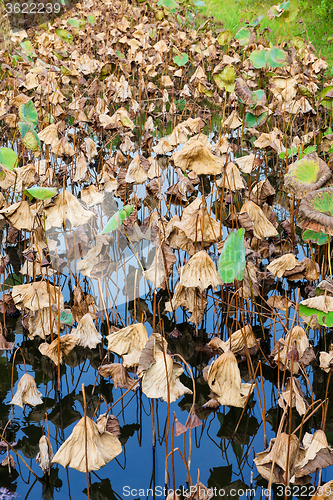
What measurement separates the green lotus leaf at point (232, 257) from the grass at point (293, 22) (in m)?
3.58

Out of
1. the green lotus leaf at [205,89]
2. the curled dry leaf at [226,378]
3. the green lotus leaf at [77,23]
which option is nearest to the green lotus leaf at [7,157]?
the curled dry leaf at [226,378]

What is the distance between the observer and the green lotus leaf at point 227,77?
230 cm

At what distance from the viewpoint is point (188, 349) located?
1563mm

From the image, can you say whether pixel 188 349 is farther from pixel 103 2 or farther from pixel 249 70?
pixel 103 2

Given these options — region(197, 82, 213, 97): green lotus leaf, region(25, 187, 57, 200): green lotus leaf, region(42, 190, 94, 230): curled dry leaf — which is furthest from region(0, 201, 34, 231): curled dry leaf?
region(197, 82, 213, 97): green lotus leaf

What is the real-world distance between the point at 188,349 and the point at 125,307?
0.31 metres

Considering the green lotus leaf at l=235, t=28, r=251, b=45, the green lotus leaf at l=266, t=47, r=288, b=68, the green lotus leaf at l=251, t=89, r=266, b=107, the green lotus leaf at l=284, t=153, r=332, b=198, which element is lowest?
the green lotus leaf at l=284, t=153, r=332, b=198

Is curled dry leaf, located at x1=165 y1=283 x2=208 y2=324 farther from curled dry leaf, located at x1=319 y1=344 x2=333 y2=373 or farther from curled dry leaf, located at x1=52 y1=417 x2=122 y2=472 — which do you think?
curled dry leaf, located at x1=52 y1=417 x2=122 y2=472

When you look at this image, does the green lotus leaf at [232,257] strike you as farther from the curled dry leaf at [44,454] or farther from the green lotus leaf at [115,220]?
the curled dry leaf at [44,454]

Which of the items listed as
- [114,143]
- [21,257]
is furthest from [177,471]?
[114,143]

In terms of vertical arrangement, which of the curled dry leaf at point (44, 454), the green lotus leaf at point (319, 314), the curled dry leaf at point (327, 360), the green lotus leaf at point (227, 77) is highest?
the green lotus leaf at point (227, 77)

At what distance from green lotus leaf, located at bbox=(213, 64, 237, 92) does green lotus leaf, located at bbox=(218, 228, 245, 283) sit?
4.97 feet

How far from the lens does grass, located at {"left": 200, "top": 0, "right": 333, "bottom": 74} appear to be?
4766mm

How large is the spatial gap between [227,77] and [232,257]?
158 centimetres
